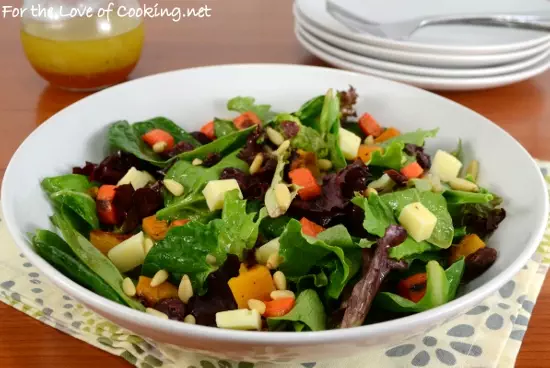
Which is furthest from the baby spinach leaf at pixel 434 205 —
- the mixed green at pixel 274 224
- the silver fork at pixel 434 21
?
the silver fork at pixel 434 21

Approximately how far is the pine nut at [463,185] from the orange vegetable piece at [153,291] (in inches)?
26.2

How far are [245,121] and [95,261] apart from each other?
628 millimetres

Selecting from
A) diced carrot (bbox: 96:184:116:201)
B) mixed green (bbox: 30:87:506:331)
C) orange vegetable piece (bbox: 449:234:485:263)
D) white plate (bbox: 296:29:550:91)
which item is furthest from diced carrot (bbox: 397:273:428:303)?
white plate (bbox: 296:29:550:91)

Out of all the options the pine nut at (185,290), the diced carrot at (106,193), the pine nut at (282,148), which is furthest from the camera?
the pine nut at (282,148)

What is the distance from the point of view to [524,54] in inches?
83.5

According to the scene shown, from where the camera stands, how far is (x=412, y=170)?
143cm

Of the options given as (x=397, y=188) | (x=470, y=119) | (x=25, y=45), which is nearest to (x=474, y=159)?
(x=470, y=119)

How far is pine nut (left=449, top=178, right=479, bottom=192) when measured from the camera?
1393 mm

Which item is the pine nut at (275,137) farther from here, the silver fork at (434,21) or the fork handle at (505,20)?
the fork handle at (505,20)

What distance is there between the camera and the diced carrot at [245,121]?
1632 mm

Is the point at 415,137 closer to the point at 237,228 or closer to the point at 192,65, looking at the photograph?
the point at 237,228

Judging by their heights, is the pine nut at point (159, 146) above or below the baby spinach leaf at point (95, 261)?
below

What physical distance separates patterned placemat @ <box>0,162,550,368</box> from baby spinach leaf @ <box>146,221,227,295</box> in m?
0.14

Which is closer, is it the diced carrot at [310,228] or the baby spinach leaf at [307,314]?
the baby spinach leaf at [307,314]
